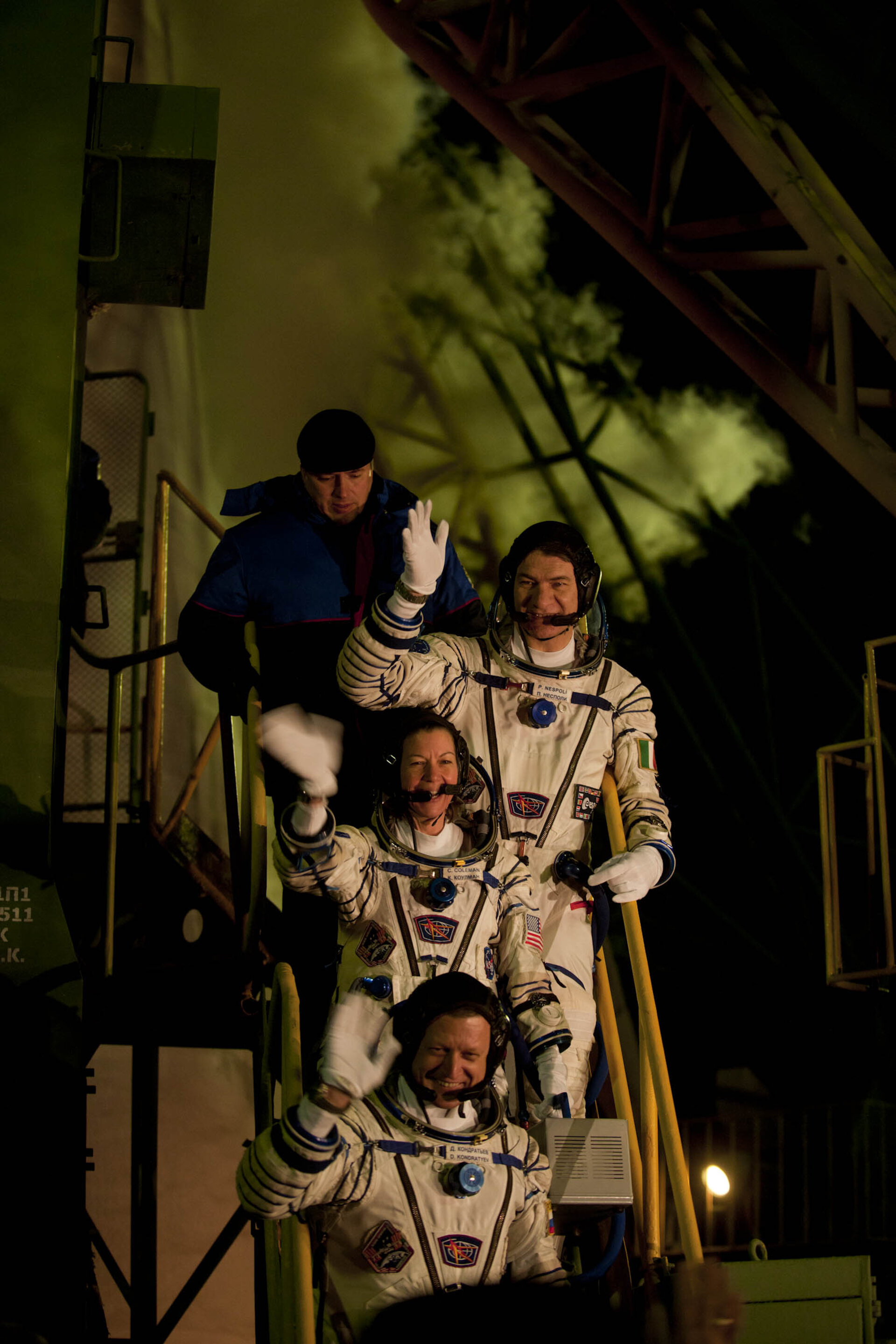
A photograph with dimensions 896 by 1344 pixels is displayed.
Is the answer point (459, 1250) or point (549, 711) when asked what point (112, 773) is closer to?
point (549, 711)

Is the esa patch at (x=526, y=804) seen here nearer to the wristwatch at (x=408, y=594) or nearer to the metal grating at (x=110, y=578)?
the wristwatch at (x=408, y=594)

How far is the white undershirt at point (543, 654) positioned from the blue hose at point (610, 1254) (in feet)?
4.88

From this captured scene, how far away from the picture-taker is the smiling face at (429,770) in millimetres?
3361

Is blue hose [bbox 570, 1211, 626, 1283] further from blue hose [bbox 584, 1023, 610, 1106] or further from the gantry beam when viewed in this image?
the gantry beam

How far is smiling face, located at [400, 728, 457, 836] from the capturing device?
3361mm

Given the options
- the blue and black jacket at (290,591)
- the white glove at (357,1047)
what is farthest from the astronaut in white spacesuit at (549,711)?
the white glove at (357,1047)

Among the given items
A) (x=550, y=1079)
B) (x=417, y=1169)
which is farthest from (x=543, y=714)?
(x=417, y=1169)

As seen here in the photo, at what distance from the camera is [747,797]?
780 centimetres

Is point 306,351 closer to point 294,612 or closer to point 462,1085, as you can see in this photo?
point 294,612

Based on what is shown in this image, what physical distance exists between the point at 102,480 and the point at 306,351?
168cm

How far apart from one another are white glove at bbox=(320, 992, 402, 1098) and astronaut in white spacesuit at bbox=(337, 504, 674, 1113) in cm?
58

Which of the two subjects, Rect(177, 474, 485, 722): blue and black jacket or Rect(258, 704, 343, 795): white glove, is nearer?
Rect(258, 704, 343, 795): white glove

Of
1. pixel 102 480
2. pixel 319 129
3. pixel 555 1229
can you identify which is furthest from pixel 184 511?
pixel 555 1229

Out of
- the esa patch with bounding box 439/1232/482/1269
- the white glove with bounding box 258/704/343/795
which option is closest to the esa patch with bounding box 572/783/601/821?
the white glove with bounding box 258/704/343/795
